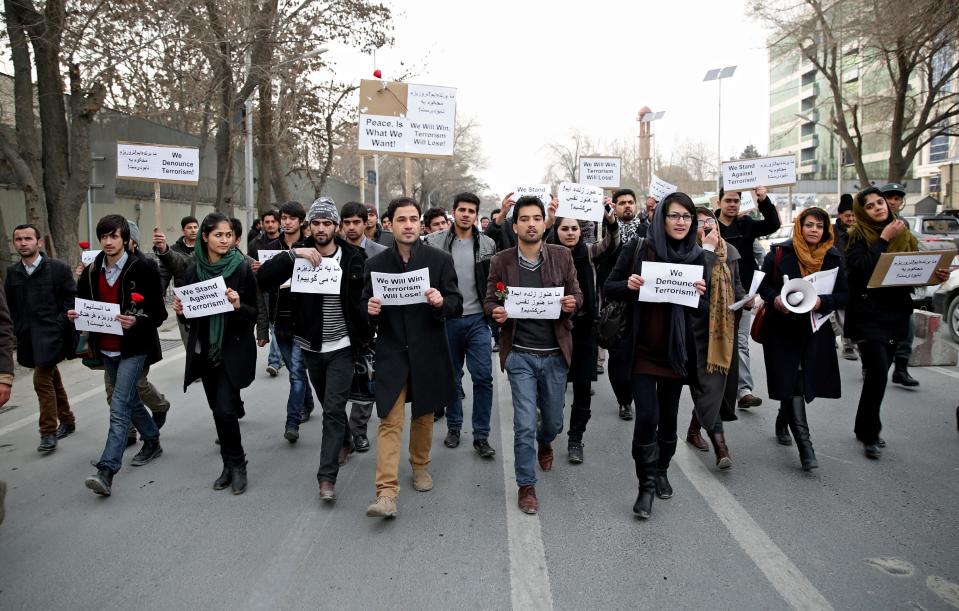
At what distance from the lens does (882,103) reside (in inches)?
1168

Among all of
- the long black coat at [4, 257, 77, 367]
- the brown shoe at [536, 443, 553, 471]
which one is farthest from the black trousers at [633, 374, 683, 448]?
the long black coat at [4, 257, 77, 367]

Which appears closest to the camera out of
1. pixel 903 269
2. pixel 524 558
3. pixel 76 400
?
pixel 524 558

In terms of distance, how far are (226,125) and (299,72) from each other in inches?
117

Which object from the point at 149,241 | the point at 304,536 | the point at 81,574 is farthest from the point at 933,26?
the point at 149,241

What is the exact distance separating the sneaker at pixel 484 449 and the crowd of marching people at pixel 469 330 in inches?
Answer: 0.7

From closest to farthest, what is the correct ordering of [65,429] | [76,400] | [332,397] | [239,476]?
[332,397] < [239,476] < [65,429] < [76,400]

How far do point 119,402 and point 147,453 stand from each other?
0.77m

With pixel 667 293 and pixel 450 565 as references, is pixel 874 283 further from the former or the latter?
pixel 450 565

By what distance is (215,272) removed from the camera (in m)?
4.94

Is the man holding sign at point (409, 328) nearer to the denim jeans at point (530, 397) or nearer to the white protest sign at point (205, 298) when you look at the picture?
the denim jeans at point (530, 397)

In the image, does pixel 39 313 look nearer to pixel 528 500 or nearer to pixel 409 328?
pixel 409 328

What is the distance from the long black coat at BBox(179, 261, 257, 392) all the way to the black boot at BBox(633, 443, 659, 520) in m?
2.63

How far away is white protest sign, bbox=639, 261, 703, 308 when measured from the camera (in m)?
4.35

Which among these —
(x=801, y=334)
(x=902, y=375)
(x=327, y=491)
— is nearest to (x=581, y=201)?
(x=801, y=334)
